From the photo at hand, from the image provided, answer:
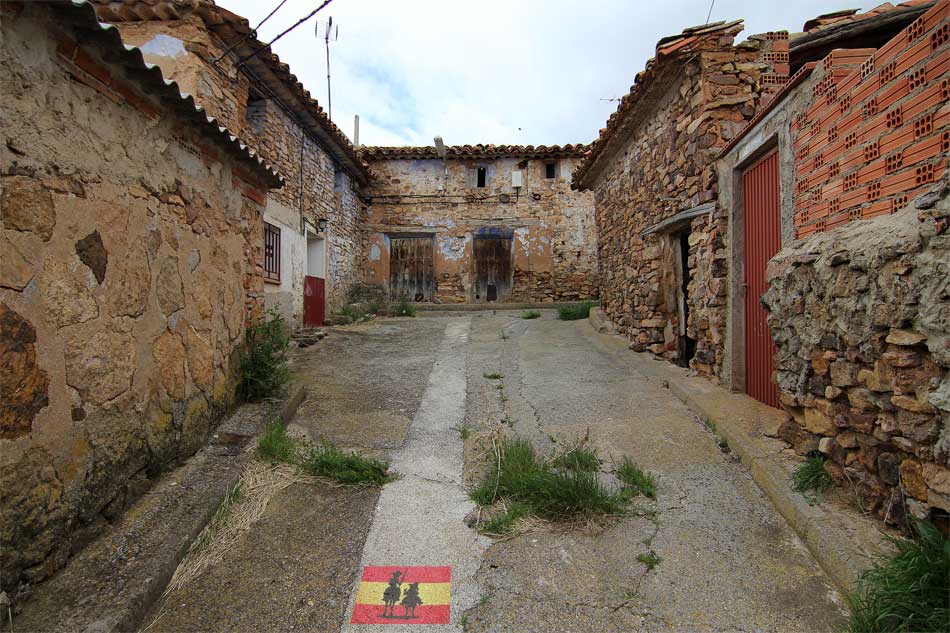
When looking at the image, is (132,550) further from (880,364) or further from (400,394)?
(880,364)

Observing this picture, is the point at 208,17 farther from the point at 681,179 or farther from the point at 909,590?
the point at 909,590

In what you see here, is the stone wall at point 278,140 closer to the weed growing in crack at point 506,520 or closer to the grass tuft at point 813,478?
the weed growing in crack at point 506,520

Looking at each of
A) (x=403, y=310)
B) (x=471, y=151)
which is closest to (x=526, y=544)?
(x=403, y=310)

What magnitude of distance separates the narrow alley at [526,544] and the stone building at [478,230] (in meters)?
8.83

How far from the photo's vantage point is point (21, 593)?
1.61 metres

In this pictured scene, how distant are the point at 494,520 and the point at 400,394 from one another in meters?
2.37

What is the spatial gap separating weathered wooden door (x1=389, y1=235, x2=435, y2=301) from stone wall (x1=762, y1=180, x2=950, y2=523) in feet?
35.3

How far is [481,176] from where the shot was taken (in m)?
13.2

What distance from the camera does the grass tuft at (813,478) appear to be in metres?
2.42

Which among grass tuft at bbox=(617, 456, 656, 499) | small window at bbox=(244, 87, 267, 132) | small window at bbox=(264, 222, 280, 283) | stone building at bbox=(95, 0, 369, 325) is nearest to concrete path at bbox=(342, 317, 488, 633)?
grass tuft at bbox=(617, 456, 656, 499)

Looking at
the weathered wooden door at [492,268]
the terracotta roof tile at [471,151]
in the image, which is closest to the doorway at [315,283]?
the terracotta roof tile at [471,151]

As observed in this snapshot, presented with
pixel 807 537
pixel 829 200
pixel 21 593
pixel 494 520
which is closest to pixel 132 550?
pixel 21 593

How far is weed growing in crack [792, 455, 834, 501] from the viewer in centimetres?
241

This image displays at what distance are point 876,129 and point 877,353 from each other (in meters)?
1.19
